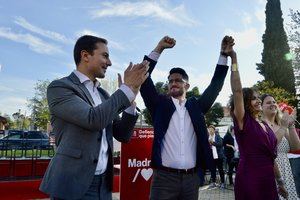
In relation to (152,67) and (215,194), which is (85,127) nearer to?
(152,67)

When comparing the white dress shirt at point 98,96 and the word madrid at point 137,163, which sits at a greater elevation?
the white dress shirt at point 98,96

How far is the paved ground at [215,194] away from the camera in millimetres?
8701

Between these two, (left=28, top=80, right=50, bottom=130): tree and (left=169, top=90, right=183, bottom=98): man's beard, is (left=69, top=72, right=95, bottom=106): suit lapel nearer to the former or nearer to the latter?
(left=169, top=90, right=183, bottom=98): man's beard

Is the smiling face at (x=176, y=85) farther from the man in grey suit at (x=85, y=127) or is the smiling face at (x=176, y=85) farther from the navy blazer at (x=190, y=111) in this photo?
the man in grey suit at (x=85, y=127)

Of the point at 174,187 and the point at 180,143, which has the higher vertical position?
the point at 180,143

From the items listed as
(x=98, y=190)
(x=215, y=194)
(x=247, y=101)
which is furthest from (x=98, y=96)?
(x=215, y=194)

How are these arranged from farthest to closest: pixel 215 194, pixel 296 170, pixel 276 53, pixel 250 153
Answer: pixel 276 53 → pixel 215 194 → pixel 296 170 → pixel 250 153

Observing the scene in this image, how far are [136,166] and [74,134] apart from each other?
4.16 metres

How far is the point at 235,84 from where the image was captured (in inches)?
129

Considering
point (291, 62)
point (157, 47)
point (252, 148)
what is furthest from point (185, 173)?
point (291, 62)

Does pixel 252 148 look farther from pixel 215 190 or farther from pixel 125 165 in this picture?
pixel 215 190

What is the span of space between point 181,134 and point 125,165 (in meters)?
2.90

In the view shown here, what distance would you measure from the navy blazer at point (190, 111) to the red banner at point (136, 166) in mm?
2609

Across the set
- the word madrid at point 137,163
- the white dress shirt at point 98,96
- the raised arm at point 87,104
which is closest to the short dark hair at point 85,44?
the white dress shirt at point 98,96
